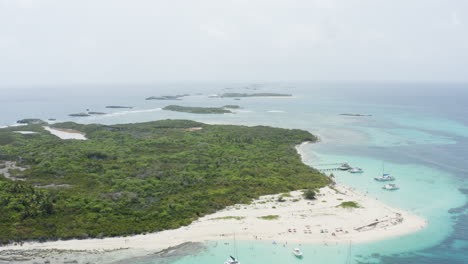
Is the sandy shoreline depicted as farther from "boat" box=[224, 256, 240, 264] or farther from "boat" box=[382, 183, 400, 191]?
"boat" box=[382, 183, 400, 191]

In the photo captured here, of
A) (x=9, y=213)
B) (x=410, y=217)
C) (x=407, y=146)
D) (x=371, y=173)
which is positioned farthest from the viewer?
(x=407, y=146)

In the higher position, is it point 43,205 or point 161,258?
point 43,205

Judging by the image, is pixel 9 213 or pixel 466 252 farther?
pixel 9 213

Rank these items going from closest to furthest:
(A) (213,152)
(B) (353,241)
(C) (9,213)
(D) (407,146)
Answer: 1. (B) (353,241)
2. (C) (9,213)
3. (A) (213,152)
4. (D) (407,146)

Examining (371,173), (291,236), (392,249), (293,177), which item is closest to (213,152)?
(293,177)

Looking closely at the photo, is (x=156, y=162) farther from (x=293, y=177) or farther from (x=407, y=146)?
(x=407, y=146)

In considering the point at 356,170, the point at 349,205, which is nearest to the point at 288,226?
the point at 349,205

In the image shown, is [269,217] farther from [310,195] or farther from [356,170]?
[356,170]
